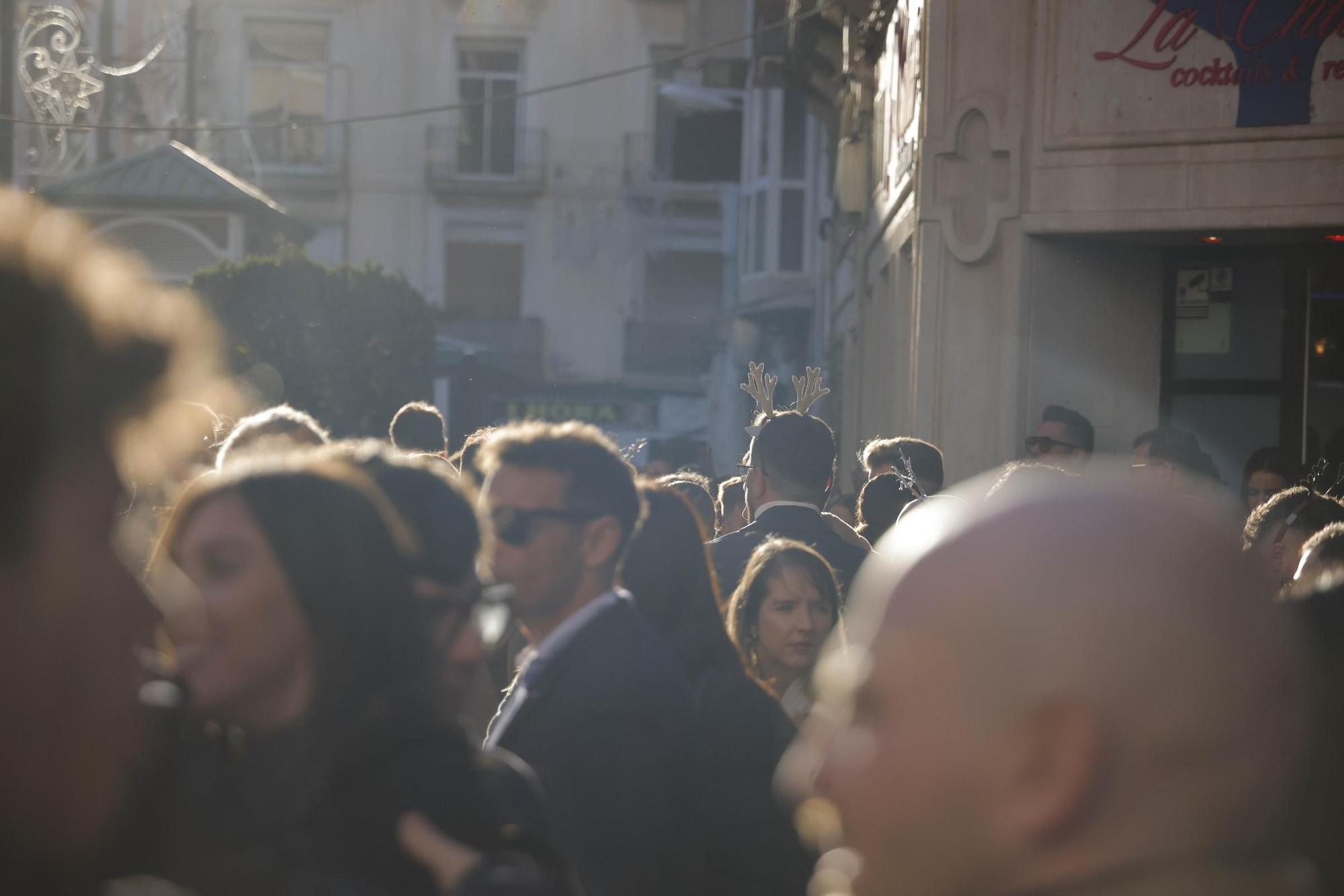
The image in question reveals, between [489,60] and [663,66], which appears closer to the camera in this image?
[663,66]

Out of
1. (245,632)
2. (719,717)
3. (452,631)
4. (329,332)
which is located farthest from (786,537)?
(329,332)

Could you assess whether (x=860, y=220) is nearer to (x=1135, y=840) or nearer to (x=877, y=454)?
(x=877, y=454)

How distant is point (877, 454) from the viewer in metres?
7.77

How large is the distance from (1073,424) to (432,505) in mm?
7415

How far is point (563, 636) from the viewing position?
317 cm

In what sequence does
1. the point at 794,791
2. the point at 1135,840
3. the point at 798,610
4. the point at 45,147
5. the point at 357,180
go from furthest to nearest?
the point at 357,180, the point at 45,147, the point at 798,610, the point at 794,791, the point at 1135,840

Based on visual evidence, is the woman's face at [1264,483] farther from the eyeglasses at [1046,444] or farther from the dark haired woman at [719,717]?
the dark haired woman at [719,717]

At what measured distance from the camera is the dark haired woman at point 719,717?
3205 millimetres

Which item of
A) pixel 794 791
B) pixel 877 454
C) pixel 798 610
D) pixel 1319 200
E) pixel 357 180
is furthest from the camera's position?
pixel 357 180

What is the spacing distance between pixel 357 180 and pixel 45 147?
49.9 ft

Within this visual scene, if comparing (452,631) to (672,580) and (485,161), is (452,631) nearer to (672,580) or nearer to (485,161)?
(672,580)

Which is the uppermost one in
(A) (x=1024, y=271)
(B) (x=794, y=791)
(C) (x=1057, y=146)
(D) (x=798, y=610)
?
(C) (x=1057, y=146)

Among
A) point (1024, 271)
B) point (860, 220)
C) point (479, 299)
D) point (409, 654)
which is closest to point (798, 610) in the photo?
point (409, 654)

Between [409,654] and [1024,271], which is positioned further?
[1024,271]
